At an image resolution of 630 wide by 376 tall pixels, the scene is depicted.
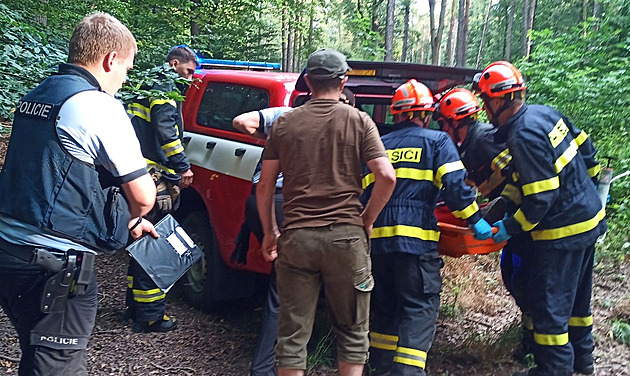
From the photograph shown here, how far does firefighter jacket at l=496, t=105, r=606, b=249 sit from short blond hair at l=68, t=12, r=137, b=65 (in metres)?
2.37

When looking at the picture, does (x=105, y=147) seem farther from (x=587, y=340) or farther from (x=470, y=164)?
(x=587, y=340)

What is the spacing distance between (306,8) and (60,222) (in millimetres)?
18486

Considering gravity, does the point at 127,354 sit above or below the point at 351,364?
below

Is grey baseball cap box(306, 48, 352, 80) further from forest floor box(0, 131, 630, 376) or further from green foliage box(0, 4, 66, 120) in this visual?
green foliage box(0, 4, 66, 120)

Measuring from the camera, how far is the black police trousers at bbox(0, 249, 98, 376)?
92.4 inches

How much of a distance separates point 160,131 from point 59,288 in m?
2.26

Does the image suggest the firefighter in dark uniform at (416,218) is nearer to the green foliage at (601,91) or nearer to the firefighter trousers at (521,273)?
the firefighter trousers at (521,273)

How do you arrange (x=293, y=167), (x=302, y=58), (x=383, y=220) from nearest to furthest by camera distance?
1. (x=293, y=167)
2. (x=383, y=220)
3. (x=302, y=58)

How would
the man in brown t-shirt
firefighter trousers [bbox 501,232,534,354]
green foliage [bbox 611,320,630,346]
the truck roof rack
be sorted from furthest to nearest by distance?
green foliage [bbox 611,320,630,346], the truck roof rack, firefighter trousers [bbox 501,232,534,354], the man in brown t-shirt

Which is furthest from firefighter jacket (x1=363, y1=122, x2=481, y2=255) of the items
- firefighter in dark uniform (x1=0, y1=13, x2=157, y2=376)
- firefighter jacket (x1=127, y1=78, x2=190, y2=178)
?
firefighter jacket (x1=127, y1=78, x2=190, y2=178)

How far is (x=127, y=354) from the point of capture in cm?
414

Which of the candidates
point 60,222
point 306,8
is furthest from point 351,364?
point 306,8

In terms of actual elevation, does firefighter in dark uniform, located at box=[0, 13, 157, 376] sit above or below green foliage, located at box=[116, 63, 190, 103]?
below

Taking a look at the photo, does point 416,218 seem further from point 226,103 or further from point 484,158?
point 226,103
